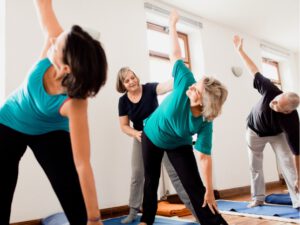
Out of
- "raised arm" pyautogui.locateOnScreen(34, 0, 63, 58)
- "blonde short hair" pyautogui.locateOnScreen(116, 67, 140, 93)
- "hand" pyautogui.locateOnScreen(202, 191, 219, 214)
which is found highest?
"blonde short hair" pyautogui.locateOnScreen(116, 67, 140, 93)

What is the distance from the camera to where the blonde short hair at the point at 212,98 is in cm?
152

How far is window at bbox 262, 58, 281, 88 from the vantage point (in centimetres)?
604

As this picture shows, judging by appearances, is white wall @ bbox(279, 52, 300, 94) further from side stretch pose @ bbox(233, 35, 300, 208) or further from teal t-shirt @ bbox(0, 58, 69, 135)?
teal t-shirt @ bbox(0, 58, 69, 135)

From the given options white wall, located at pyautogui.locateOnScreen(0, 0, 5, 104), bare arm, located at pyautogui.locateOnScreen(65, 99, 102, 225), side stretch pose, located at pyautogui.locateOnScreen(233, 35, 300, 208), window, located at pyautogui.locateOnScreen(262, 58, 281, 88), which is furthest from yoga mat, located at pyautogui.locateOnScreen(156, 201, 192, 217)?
window, located at pyautogui.locateOnScreen(262, 58, 281, 88)

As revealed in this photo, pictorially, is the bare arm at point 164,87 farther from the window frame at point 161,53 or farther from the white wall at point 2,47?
the window frame at point 161,53

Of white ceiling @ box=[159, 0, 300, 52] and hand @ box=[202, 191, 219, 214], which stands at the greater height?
white ceiling @ box=[159, 0, 300, 52]

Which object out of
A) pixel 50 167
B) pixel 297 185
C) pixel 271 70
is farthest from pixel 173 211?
pixel 271 70

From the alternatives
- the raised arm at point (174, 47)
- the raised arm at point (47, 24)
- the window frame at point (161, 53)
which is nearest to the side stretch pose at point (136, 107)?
the raised arm at point (174, 47)

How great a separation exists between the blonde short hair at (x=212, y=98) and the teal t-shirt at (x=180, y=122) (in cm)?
9

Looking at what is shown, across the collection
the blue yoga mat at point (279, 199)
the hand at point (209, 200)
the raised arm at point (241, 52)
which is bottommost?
the blue yoga mat at point (279, 199)

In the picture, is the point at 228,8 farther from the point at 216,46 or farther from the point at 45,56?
the point at 45,56

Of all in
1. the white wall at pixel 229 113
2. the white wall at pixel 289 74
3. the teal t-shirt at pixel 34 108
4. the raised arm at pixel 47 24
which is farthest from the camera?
the white wall at pixel 289 74

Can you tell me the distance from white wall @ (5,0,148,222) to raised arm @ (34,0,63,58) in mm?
1458

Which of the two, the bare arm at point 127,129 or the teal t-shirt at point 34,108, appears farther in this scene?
the bare arm at point 127,129
